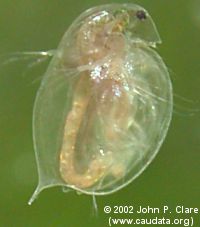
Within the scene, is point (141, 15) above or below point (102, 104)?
above

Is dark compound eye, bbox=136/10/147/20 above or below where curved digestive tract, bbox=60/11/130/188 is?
above

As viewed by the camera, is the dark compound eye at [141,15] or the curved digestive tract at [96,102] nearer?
the curved digestive tract at [96,102]

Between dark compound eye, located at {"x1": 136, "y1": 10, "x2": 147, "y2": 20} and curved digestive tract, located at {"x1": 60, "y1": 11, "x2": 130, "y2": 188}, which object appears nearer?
curved digestive tract, located at {"x1": 60, "y1": 11, "x2": 130, "y2": 188}

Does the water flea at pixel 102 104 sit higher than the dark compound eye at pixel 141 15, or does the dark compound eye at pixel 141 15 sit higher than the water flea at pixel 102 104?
the dark compound eye at pixel 141 15

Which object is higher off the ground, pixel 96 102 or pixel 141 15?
pixel 141 15

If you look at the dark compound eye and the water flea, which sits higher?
the dark compound eye

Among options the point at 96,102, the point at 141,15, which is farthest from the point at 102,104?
the point at 141,15

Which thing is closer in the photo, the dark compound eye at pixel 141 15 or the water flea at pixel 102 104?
the water flea at pixel 102 104

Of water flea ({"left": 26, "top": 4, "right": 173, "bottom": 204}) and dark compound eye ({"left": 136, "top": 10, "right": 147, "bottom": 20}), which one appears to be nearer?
water flea ({"left": 26, "top": 4, "right": 173, "bottom": 204})

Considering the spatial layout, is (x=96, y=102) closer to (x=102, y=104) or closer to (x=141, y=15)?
(x=102, y=104)

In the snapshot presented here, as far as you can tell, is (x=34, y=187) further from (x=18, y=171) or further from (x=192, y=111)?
(x=192, y=111)

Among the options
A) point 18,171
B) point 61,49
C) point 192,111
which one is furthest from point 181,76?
point 18,171
